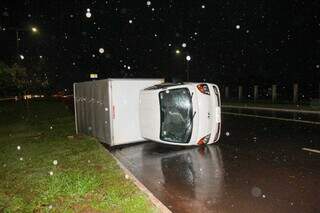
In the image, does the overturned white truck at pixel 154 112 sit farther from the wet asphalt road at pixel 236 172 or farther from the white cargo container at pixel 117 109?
the wet asphalt road at pixel 236 172

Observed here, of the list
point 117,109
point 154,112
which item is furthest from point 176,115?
point 117,109

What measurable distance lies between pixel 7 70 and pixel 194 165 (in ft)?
84.7

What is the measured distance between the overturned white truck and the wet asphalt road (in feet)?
1.69

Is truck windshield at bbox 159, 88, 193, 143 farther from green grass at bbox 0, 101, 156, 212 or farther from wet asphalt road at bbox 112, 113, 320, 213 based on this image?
green grass at bbox 0, 101, 156, 212

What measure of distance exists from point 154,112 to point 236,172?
135 inches

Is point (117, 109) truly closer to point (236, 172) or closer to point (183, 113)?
point (183, 113)

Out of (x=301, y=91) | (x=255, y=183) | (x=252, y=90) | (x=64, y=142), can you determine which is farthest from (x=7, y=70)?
(x=255, y=183)

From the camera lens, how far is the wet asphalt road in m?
5.77

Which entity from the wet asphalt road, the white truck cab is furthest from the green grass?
the white truck cab

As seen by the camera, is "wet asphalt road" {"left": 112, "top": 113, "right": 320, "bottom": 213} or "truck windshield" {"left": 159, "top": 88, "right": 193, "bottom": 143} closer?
"wet asphalt road" {"left": 112, "top": 113, "right": 320, "bottom": 213}

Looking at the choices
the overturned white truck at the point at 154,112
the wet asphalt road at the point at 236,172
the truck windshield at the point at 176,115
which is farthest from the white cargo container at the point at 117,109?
the truck windshield at the point at 176,115

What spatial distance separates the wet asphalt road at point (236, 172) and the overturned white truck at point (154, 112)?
20.3 inches

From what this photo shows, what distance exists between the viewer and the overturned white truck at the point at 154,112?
9.41 meters

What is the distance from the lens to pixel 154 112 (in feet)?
32.7
